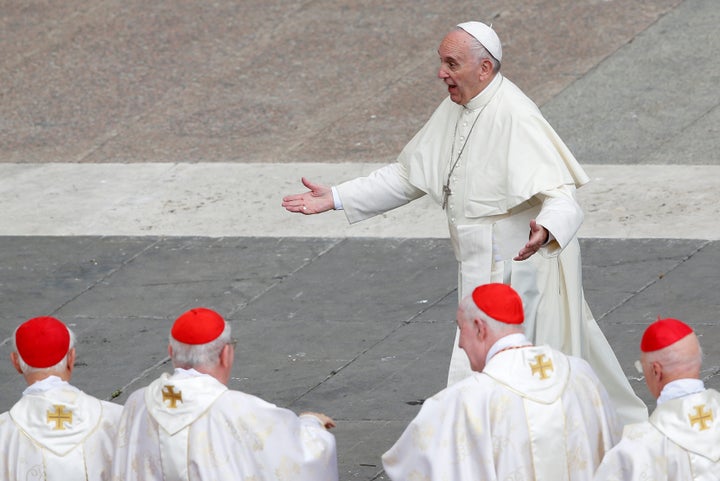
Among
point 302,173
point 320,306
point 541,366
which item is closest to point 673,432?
point 541,366

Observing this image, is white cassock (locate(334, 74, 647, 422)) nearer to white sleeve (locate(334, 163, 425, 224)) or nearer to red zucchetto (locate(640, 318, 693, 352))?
white sleeve (locate(334, 163, 425, 224))

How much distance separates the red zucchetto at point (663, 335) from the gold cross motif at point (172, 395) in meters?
1.50

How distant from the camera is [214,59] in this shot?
14.1 meters

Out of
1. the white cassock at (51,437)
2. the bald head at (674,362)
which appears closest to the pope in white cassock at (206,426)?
the white cassock at (51,437)

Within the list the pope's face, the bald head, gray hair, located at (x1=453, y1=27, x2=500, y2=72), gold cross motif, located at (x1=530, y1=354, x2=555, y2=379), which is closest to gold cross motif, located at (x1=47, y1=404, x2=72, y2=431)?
gold cross motif, located at (x1=530, y1=354, x2=555, y2=379)

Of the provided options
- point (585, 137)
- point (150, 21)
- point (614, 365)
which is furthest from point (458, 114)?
point (150, 21)

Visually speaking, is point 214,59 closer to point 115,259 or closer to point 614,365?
point 115,259

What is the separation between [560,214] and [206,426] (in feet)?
6.05

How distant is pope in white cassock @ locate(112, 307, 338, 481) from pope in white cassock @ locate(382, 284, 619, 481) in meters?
0.40

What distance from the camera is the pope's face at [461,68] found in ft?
21.9

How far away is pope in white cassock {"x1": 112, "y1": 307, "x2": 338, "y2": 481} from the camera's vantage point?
17.3 feet

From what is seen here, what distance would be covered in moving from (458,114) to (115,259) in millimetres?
4002

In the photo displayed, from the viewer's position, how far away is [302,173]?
38.5 ft

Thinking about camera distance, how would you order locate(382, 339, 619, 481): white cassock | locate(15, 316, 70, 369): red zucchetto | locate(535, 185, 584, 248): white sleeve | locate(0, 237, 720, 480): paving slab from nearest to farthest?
locate(382, 339, 619, 481): white cassock
locate(15, 316, 70, 369): red zucchetto
locate(535, 185, 584, 248): white sleeve
locate(0, 237, 720, 480): paving slab
